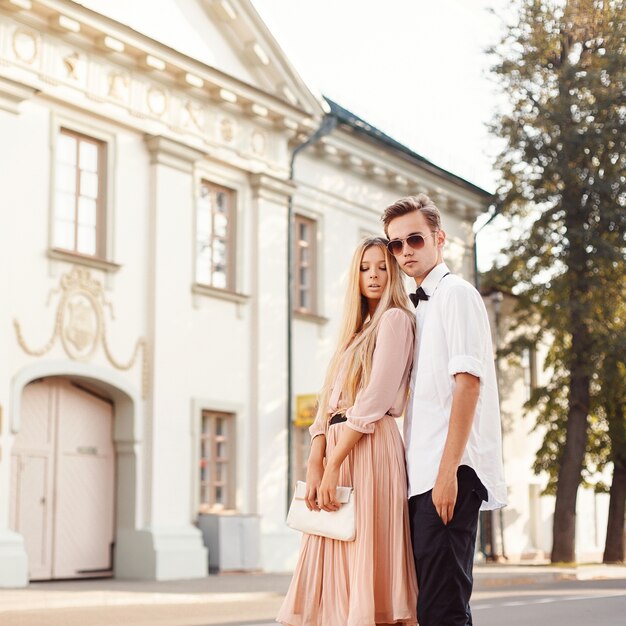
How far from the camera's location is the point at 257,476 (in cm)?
1994

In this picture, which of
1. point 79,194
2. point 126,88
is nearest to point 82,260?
point 79,194

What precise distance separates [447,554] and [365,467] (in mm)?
414

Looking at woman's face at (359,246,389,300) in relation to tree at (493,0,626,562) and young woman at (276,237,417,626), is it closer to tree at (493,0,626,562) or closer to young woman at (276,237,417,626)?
young woman at (276,237,417,626)

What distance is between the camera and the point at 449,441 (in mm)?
3770

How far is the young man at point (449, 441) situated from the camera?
3.74 meters

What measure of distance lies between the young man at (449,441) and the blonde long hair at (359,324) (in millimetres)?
101

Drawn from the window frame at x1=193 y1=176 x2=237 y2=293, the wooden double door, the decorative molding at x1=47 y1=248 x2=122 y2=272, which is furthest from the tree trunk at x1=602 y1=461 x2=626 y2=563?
the decorative molding at x1=47 y1=248 x2=122 y2=272

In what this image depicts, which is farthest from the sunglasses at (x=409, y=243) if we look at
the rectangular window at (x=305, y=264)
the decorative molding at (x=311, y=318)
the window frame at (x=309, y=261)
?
the rectangular window at (x=305, y=264)

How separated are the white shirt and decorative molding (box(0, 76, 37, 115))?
42.2ft

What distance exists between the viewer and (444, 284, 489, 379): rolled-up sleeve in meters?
3.84

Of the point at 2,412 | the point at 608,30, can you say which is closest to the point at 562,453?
the point at 608,30

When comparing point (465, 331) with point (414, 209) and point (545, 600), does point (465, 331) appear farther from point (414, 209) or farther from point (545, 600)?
point (545, 600)

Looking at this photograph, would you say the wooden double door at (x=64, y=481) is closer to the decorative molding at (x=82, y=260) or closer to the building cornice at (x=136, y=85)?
the decorative molding at (x=82, y=260)

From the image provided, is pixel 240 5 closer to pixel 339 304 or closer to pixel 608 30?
pixel 339 304
